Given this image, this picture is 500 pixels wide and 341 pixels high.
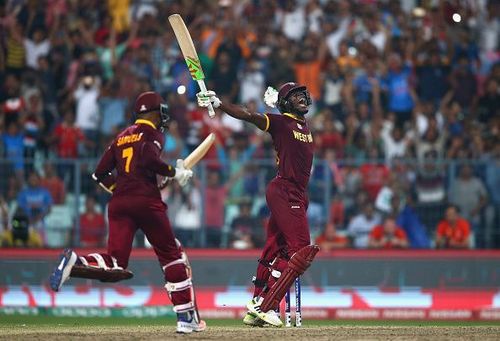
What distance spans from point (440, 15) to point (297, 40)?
2.82 meters

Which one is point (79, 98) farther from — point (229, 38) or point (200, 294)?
point (200, 294)

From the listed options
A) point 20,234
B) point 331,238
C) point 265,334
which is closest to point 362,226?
point 331,238

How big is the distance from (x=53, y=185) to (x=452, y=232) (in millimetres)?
6272

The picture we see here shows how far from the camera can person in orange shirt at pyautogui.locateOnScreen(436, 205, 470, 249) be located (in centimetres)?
1878

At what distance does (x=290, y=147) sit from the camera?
1322cm

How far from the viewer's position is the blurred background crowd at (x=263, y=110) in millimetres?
18812

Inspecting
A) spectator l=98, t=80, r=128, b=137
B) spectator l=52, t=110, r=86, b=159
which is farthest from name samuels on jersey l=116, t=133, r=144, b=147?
spectator l=98, t=80, r=128, b=137

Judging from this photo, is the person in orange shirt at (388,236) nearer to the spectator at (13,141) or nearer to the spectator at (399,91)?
the spectator at (399,91)

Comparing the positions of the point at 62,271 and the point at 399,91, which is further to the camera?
the point at 399,91

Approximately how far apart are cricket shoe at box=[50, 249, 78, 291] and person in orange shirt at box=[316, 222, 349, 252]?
7427mm

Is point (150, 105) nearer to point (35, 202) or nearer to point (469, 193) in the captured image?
point (35, 202)

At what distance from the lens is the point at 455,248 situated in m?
18.8

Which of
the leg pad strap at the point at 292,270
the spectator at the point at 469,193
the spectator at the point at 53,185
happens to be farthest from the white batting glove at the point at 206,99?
the spectator at the point at 469,193

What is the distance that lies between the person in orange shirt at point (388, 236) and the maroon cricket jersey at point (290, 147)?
5.75m
